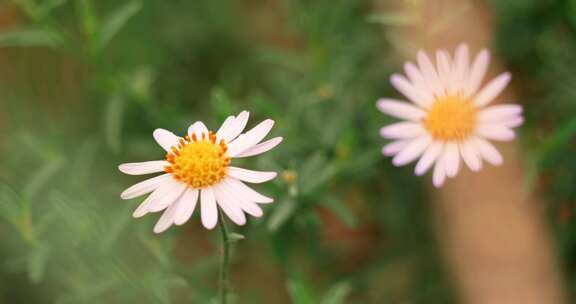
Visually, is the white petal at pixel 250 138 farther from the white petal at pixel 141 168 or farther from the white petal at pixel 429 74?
the white petal at pixel 429 74

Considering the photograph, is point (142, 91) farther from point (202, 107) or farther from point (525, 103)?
point (525, 103)

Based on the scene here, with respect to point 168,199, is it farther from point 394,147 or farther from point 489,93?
point 489,93

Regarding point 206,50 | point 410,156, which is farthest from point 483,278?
point 206,50

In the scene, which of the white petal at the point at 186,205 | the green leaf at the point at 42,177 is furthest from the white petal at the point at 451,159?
the green leaf at the point at 42,177

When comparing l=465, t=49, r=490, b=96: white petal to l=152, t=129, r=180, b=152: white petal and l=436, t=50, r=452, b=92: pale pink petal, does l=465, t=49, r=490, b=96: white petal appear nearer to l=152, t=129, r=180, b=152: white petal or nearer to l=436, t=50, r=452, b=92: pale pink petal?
l=436, t=50, r=452, b=92: pale pink petal

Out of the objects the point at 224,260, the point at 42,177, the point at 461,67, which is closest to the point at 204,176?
the point at 224,260
